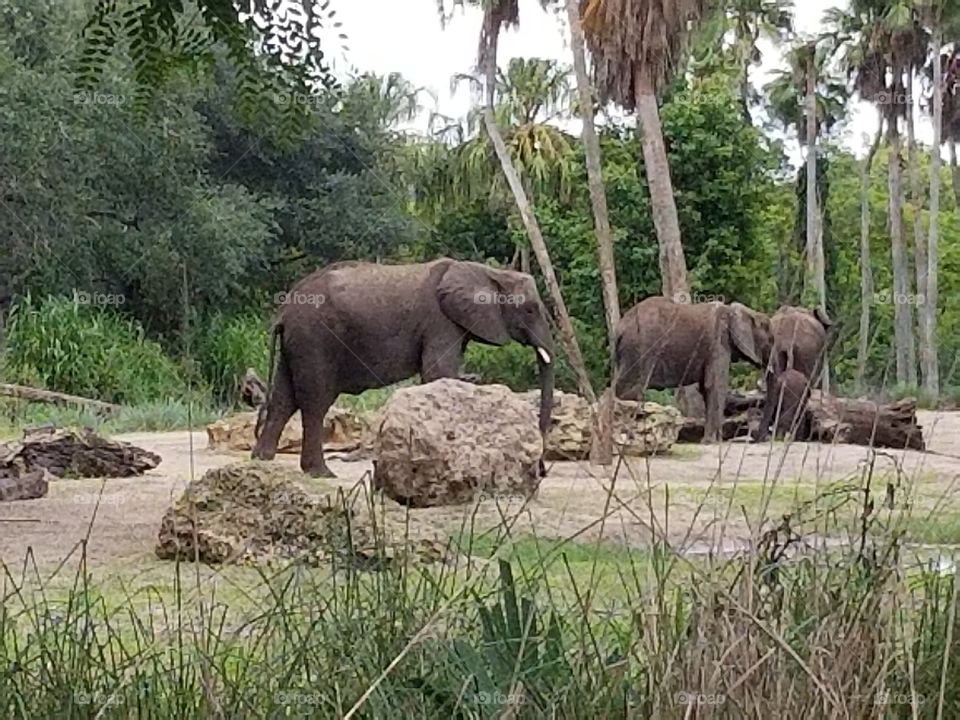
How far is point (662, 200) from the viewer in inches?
710

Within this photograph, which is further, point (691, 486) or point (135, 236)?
point (135, 236)

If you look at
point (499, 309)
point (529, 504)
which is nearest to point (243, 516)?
point (529, 504)

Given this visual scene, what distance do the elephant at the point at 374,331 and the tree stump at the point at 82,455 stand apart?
743mm

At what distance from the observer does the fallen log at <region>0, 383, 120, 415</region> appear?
1476cm

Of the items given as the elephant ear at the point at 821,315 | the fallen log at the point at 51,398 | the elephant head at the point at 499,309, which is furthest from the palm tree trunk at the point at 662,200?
the elephant head at the point at 499,309

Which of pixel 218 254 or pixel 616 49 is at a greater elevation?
pixel 616 49

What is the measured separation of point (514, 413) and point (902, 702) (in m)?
5.40

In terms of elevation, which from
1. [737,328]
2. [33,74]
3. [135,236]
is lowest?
[737,328]

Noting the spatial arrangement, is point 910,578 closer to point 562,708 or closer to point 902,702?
point 902,702

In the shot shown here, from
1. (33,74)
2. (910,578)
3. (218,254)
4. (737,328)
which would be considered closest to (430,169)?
(218,254)

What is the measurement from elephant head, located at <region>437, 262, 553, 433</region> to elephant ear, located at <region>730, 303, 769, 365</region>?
189 inches

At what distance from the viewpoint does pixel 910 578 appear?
3.02 meters

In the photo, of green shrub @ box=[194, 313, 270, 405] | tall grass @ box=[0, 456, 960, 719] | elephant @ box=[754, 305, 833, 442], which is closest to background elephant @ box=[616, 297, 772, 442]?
elephant @ box=[754, 305, 833, 442]

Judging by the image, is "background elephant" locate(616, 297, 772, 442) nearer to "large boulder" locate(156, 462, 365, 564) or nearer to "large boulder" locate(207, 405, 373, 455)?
"large boulder" locate(207, 405, 373, 455)
